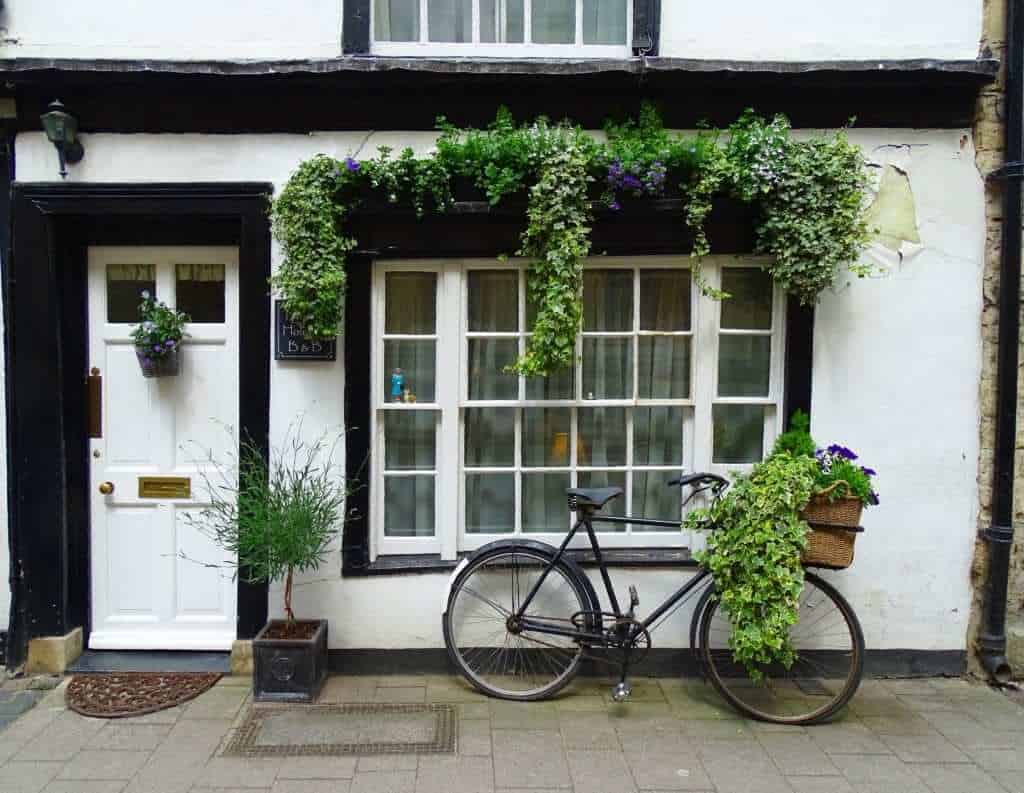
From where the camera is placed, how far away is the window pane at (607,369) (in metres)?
4.77

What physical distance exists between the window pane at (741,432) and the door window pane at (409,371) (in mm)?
1809

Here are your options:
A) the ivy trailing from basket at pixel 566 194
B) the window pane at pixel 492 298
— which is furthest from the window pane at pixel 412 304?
the ivy trailing from basket at pixel 566 194

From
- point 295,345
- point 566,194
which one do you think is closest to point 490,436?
point 295,345

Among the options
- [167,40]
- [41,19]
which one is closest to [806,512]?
[167,40]

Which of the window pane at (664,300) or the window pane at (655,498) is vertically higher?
the window pane at (664,300)

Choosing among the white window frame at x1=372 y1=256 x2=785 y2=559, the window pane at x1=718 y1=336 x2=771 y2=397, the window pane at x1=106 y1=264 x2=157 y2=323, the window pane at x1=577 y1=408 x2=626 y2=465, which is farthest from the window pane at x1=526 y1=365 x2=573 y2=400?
the window pane at x1=106 y1=264 x2=157 y2=323

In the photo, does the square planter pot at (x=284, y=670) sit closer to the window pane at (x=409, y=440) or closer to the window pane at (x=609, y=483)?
the window pane at (x=409, y=440)

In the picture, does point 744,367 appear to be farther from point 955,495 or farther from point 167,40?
point 167,40

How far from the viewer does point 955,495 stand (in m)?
4.64

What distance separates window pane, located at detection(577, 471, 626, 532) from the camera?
4.79 meters

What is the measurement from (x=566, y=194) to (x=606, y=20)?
1.37 m

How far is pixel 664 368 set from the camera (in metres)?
4.77

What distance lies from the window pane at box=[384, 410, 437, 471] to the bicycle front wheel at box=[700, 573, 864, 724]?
74.7 inches

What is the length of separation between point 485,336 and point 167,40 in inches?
100
